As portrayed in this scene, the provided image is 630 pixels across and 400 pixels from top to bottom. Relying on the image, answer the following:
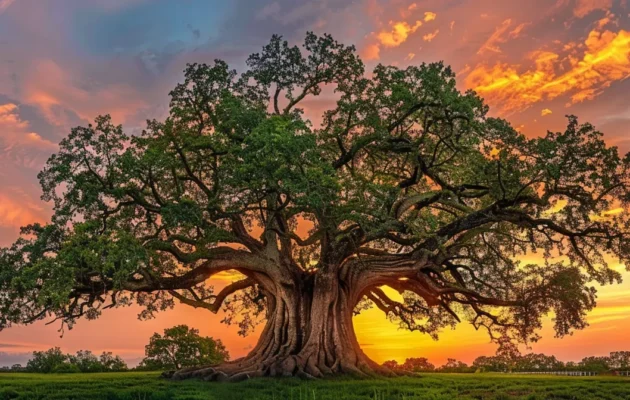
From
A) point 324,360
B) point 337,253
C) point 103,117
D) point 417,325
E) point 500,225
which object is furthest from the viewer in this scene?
A: point 417,325

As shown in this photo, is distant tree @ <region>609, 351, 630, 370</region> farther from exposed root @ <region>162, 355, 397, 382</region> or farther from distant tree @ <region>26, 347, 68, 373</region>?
distant tree @ <region>26, 347, 68, 373</region>

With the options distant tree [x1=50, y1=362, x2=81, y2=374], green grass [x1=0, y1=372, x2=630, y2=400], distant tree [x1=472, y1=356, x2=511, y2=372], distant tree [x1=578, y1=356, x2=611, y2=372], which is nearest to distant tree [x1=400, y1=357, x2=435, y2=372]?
distant tree [x1=472, y1=356, x2=511, y2=372]

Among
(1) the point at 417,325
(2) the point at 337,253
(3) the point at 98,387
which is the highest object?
(2) the point at 337,253

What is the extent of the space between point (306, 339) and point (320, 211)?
23.0ft

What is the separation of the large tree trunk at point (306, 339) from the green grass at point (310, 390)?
1654 mm

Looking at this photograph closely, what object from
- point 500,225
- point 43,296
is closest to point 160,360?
point 43,296

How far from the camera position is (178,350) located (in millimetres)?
34750

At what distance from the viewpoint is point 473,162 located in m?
24.5

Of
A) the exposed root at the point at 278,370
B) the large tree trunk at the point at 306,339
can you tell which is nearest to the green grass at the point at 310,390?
the exposed root at the point at 278,370

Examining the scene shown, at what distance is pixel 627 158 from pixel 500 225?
329 inches

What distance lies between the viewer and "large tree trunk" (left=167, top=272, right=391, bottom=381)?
82.2 feet

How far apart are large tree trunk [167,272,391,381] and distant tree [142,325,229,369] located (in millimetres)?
8385

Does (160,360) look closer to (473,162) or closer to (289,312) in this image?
(289,312)

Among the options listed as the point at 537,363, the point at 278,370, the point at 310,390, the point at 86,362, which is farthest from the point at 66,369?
the point at 537,363
